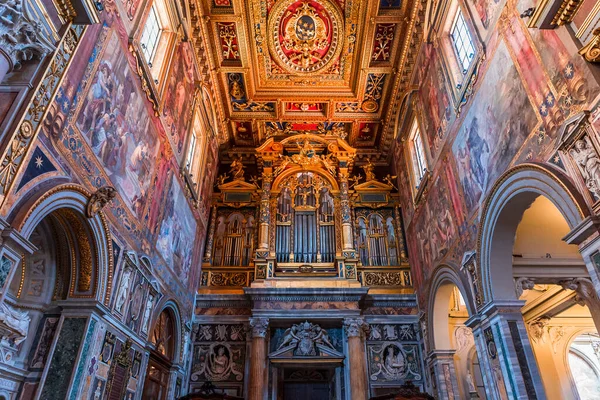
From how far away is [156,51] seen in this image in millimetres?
10305

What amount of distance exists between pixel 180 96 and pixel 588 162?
983 cm

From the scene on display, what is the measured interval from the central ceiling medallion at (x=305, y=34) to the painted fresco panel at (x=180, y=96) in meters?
3.45

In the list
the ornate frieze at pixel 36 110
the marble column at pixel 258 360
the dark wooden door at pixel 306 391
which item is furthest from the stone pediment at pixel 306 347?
the ornate frieze at pixel 36 110

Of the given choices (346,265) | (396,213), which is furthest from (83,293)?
(396,213)

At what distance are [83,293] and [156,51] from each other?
6.54 m

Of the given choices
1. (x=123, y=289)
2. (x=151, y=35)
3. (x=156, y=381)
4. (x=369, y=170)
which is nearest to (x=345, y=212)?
(x=369, y=170)

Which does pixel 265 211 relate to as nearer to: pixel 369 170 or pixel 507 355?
pixel 369 170

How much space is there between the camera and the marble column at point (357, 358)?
1173 centimetres

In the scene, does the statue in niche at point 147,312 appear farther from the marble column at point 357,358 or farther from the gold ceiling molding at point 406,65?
the gold ceiling molding at point 406,65

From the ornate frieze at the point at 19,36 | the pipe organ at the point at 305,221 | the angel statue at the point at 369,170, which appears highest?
the angel statue at the point at 369,170

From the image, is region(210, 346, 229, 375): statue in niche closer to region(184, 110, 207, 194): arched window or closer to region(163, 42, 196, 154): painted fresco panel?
region(184, 110, 207, 194): arched window

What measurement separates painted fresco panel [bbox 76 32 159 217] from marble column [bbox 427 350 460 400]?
888cm

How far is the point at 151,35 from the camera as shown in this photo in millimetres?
10000

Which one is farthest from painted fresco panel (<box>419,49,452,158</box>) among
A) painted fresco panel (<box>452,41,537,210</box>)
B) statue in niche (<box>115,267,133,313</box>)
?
statue in niche (<box>115,267,133,313</box>)
